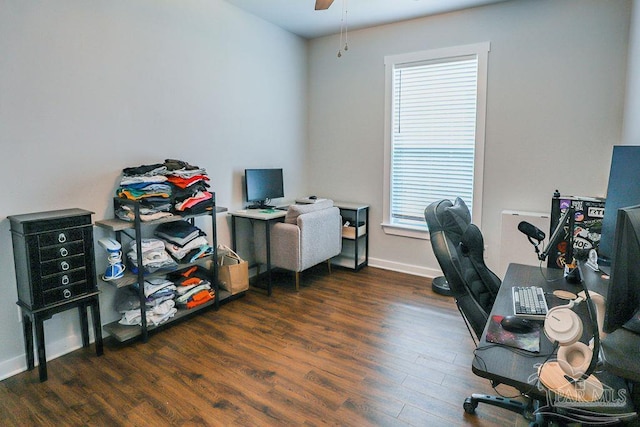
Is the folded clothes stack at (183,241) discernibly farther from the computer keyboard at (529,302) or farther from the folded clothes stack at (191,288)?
the computer keyboard at (529,302)

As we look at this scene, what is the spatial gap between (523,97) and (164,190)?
335 centimetres

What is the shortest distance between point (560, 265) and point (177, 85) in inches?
128

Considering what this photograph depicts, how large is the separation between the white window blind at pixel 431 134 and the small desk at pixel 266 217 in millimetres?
1462

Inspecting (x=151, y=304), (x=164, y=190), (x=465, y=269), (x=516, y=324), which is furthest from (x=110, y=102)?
(x=516, y=324)

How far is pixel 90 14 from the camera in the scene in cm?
272

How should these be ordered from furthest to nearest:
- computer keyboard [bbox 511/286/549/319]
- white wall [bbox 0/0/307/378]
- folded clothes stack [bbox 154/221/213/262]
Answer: folded clothes stack [bbox 154/221/213/262] → white wall [bbox 0/0/307/378] → computer keyboard [bbox 511/286/549/319]

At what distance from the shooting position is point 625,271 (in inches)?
41.1

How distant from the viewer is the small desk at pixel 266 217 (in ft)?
12.3

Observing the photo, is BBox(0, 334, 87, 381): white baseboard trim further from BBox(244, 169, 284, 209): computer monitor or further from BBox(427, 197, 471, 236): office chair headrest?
BBox(427, 197, 471, 236): office chair headrest

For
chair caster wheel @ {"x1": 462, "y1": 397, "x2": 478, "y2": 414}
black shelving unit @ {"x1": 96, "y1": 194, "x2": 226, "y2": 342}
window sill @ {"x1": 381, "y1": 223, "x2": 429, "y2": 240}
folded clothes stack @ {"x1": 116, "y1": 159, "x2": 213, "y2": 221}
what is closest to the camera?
chair caster wheel @ {"x1": 462, "y1": 397, "x2": 478, "y2": 414}

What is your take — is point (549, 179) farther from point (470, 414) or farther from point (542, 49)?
point (470, 414)

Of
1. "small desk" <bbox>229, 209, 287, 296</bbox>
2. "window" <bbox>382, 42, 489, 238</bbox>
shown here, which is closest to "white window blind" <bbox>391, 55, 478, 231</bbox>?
"window" <bbox>382, 42, 489, 238</bbox>

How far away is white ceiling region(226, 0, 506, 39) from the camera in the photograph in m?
3.64

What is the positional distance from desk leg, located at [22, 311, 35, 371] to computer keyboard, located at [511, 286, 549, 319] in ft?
9.34
